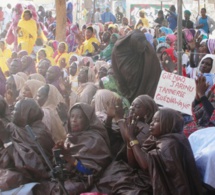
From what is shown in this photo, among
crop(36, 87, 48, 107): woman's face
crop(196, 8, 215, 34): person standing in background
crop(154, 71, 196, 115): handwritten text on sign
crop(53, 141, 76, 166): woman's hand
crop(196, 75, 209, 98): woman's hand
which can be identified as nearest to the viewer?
crop(53, 141, 76, 166): woman's hand

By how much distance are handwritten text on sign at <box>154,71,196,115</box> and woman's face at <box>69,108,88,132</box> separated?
108 cm

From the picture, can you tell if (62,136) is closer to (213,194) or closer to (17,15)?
(213,194)

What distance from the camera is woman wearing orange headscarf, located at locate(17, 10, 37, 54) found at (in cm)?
1552

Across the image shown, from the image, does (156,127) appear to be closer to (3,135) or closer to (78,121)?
(78,121)

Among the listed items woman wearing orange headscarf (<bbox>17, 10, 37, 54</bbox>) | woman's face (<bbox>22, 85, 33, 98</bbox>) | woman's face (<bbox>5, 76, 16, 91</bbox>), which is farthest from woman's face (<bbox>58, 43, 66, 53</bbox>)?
woman's face (<bbox>22, 85, 33, 98</bbox>)

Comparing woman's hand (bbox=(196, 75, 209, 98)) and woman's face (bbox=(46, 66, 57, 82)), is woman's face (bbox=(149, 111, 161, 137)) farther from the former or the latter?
woman's face (bbox=(46, 66, 57, 82))

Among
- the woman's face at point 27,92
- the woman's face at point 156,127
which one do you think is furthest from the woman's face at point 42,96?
the woman's face at point 156,127

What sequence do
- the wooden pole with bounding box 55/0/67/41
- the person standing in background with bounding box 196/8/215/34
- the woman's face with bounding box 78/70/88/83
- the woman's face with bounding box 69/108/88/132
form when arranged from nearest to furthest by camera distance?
the woman's face with bounding box 69/108/88/132 → the woman's face with bounding box 78/70/88/83 → the wooden pole with bounding box 55/0/67/41 → the person standing in background with bounding box 196/8/215/34

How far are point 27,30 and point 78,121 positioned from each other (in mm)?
10777

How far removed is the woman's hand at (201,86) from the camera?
6.15m

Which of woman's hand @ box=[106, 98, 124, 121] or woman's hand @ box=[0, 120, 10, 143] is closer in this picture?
woman's hand @ box=[0, 120, 10, 143]

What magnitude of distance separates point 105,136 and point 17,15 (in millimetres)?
12433

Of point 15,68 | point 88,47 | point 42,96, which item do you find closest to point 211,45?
point 15,68

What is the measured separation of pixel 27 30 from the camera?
620 inches
